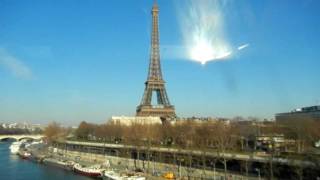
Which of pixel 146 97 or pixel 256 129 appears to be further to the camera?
pixel 146 97

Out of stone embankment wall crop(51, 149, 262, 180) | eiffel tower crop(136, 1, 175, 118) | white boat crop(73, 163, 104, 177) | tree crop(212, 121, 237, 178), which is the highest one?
eiffel tower crop(136, 1, 175, 118)

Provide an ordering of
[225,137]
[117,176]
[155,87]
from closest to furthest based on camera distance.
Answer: [117,176] < [225,137] < [155,87]

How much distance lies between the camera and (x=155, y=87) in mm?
46906

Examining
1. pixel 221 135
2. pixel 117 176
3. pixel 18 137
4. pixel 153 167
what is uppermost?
pixel 221 135

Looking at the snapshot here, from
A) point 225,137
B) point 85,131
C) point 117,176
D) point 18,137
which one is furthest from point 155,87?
point 18,137

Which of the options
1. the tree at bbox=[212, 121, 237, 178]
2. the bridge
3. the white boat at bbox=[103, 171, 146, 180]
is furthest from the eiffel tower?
the bridge

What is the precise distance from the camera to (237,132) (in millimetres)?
30688

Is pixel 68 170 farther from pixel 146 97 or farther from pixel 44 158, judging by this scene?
pixel 146 97

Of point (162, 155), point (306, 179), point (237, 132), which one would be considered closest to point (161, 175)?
point (162, 155)

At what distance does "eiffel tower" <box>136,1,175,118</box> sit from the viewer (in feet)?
152

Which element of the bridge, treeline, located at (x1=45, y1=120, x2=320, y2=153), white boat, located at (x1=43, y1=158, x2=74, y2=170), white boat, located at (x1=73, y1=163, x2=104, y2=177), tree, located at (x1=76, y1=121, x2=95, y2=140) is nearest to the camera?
treeline, located at (x1=45, y1=120, x2=320, y2=153)

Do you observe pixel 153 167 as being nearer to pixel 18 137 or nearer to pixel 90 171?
pixel 90 171

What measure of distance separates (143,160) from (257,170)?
1101 centimetres

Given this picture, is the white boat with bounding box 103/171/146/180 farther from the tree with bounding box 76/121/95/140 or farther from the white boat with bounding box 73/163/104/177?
the tree with bounding box 76/121/95/140
